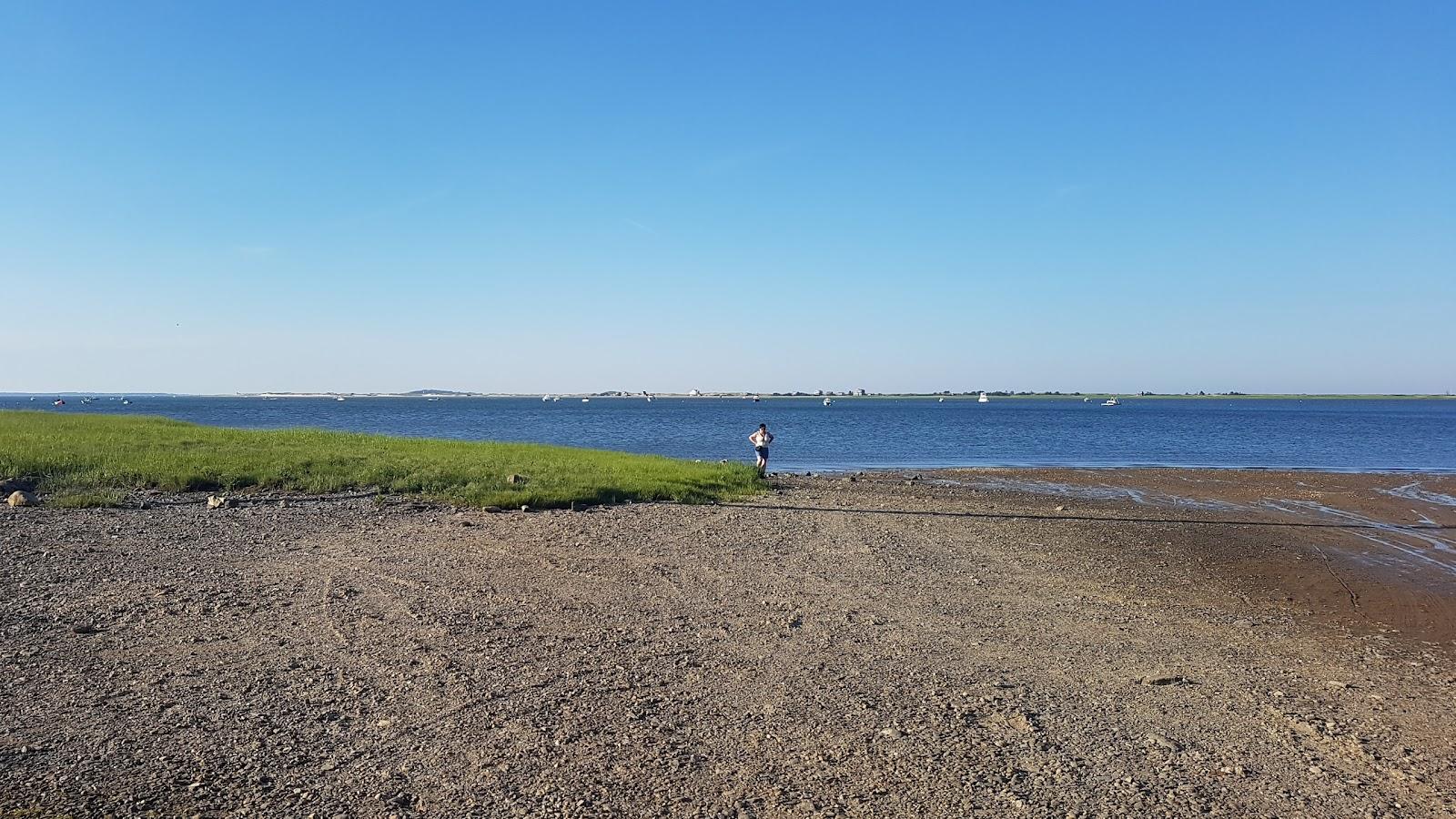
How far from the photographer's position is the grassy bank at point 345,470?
22.2m

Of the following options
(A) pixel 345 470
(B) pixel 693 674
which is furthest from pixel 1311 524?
(A) pixel 345 470

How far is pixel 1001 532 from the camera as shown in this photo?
20281 mm

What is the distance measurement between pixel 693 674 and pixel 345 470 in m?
19.5

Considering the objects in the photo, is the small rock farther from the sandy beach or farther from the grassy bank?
the grassy bank

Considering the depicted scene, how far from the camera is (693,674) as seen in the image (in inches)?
354

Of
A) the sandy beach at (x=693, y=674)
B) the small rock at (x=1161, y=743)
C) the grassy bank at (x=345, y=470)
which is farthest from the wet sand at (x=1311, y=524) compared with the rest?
the grassy bank at (x=345, y=470)

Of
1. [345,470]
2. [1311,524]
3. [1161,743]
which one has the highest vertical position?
[345,470]

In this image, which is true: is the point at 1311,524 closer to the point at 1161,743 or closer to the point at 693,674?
the point at 1161,743

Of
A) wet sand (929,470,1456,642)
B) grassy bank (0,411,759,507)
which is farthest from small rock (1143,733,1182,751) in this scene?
grassy bank (0,411,759,507)

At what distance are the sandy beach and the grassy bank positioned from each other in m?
3.97

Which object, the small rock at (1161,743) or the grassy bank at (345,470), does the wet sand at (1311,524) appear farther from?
the grassy bank at (345,470)

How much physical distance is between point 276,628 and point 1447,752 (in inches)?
414

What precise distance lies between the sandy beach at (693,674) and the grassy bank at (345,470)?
3974 mm

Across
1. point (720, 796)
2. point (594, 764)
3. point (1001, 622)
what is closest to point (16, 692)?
point (594, 764)
